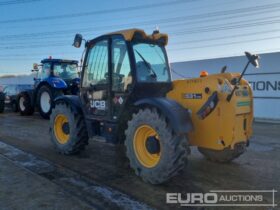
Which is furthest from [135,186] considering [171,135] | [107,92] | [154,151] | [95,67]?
[95,67]

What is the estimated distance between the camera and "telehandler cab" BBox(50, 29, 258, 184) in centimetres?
477

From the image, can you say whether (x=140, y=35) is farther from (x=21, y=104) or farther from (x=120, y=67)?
(x=21, y=104)

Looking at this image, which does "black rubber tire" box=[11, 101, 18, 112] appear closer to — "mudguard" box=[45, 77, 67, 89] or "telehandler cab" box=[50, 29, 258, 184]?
"mudguard" box=[45, 77, 67, 89]

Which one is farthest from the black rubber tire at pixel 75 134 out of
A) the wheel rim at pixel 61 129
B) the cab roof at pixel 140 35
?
the cab roof at pixel 140 35

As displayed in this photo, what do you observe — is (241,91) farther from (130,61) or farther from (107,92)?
(107,92)

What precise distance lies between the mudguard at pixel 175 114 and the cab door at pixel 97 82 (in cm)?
117

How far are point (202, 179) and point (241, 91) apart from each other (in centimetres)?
146

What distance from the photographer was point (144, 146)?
5191 mm

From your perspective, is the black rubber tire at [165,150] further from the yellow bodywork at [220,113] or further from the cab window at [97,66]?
the cab window at [97,66]

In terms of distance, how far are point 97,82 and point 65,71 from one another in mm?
8284

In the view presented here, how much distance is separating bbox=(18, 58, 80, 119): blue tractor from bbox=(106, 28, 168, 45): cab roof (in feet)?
25.1

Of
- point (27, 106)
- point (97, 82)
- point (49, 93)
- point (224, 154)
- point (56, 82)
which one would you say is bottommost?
point (224, 154)

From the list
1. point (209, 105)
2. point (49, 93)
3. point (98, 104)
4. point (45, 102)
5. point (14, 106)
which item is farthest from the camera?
point (14, 106)

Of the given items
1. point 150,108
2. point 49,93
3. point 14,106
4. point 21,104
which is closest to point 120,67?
point 150,108
